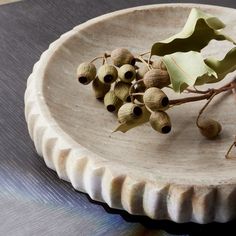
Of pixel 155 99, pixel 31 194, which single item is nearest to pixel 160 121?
pixel 155 99

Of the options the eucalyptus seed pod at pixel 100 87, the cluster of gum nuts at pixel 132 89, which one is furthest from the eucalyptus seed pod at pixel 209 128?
the eucalyptus seed pod at pixel 100 87

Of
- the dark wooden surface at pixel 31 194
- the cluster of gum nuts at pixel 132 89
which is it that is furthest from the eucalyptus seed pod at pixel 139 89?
the dark wooden surface at pixel 31 194

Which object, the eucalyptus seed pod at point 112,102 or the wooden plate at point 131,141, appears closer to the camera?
the wooden plate at point 131,141

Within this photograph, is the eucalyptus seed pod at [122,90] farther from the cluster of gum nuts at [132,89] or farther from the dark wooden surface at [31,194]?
the dark wooden surface at [31,194]

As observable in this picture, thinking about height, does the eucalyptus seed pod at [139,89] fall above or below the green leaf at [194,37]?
below

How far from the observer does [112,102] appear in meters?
0.64

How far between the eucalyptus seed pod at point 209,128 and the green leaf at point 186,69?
0.05 metres

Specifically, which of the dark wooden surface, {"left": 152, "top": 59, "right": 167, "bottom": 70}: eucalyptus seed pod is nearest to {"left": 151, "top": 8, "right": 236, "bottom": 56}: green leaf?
{"left": 152, "top": 59, "right": 167, "bottom": 70}: eucalyptus seed pod

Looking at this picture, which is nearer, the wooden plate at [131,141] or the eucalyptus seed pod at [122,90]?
the wooden plate at [131,141]

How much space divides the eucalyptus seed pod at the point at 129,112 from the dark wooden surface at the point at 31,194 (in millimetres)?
85

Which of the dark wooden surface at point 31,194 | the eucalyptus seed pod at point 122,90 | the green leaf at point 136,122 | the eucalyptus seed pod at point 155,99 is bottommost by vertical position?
the dark wooden surface at point 31,194

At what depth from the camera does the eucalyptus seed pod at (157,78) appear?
1.96 feet

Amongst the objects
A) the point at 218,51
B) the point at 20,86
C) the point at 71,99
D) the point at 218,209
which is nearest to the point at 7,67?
the point at 20,86

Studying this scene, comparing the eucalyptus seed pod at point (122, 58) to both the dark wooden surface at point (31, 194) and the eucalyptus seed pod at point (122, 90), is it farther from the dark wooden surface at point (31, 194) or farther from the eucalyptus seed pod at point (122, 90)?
the dark wooden surface at point (31, 194)
